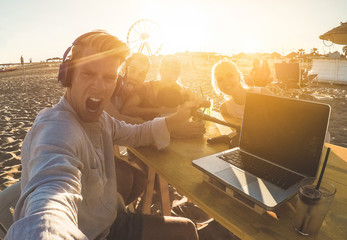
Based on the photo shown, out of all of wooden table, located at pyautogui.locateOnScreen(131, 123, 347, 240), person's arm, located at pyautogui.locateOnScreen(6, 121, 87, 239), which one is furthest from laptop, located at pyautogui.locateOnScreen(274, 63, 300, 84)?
person's arm, located at pyautogui.locateOnScreen(6, 121, 87, 239)

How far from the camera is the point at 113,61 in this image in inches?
52.5

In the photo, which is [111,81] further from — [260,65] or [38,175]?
[260,65]

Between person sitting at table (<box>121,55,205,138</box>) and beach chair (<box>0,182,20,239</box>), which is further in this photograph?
person sitting at table (<box>121,55,205,138</box>)

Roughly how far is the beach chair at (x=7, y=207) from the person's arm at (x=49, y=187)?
29 cm

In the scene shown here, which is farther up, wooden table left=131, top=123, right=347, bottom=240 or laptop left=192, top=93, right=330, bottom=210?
laptop left=192, top=93, right=330, bottom=210

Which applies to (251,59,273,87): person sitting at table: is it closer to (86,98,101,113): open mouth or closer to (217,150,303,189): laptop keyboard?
(217,150,303,189): laptop keyboard

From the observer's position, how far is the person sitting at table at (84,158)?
75cm

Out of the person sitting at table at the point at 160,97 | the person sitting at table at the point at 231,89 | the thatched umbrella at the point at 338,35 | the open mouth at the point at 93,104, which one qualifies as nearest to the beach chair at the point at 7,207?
the open mouth at the point at 93,104

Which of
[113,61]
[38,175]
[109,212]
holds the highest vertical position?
[113,61]

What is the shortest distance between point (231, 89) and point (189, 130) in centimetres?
141

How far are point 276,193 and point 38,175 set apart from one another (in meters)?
1.02

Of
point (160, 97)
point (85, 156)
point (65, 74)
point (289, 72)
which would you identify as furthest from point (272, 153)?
point (289, 72)

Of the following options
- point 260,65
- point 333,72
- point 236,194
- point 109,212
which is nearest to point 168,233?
point 109,212

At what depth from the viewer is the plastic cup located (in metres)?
0.82
